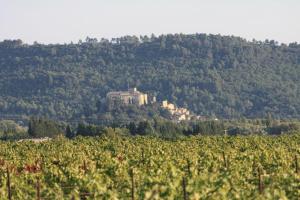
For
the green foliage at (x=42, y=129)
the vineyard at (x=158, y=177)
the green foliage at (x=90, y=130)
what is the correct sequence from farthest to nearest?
the green foliage at (x=42, y=129)
the green foliage at (x=90, y=130)
the vineyard at (x=158, y=177)

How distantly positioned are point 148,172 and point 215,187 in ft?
23.2

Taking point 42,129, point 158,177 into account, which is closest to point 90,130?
point 42,129

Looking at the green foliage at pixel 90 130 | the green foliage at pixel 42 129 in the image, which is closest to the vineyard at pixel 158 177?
the green foliage at pixel 90 130

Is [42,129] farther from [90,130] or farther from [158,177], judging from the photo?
[158,177]

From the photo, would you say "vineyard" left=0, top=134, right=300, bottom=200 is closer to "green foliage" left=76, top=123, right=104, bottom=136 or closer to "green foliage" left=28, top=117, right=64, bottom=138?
"green foliage" left=76, top=123, right=104, bottom=136

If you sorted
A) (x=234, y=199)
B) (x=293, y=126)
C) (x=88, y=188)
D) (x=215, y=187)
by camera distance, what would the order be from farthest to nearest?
(x=293, y=126) → (x=88, y=188) → (x=215, y=187) → (x=234, y=199)

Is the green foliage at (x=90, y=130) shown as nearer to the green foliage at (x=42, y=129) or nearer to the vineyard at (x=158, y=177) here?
the green foliage at (x=42, y=129)

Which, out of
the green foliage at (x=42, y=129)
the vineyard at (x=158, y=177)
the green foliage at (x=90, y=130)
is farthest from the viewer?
the green foliage at (x=42, y=129)

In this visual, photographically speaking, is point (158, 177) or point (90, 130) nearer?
point (158, 177)

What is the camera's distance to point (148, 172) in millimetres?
27203

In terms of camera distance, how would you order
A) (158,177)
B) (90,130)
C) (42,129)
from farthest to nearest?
(42,129) → (90,130) → (158,177)

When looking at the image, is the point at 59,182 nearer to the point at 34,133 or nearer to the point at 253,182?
the point at 253,182

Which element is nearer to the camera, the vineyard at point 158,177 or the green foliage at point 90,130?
the vineyard at point 158,177

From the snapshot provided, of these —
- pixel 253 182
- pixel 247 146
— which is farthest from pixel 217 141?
pixel 253 182
